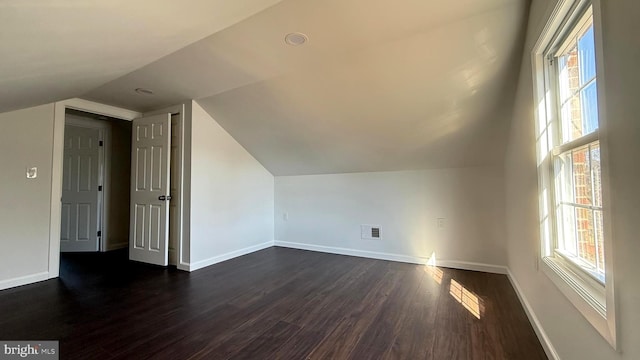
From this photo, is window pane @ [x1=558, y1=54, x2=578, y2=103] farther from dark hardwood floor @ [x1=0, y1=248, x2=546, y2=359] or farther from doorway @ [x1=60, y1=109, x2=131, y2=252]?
doorway @ [x1=60, y1=109, x2=131, y2=252]

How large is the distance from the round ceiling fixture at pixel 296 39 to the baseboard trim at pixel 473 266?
124 inches

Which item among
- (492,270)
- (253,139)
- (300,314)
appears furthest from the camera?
(253,139)

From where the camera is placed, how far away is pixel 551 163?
1777 mm

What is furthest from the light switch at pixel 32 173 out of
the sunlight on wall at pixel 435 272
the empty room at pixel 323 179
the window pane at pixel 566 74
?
the window pane at pixel 566 74

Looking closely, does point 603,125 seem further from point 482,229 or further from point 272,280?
point 272,280

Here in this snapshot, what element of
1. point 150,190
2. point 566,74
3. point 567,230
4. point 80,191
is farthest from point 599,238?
point 80,191

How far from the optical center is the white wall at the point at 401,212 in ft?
11.4

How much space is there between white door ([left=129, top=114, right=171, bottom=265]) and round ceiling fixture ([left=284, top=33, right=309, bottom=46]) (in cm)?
234

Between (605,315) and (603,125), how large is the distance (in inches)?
29.0

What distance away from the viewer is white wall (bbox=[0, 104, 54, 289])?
2.93 metres

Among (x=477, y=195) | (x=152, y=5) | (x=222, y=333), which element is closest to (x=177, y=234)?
(x=222, y=333)

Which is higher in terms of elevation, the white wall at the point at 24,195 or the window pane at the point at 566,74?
the window pane at the point at 566,74

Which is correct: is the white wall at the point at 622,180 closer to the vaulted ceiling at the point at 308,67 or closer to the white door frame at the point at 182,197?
the vaulted ceiling at the point at 308,67

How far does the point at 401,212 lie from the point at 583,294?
8.81 ft
